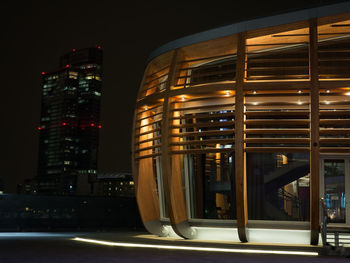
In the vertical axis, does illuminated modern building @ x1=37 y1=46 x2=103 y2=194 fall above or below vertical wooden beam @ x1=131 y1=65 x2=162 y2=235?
above

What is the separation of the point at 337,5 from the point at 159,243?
822 cm

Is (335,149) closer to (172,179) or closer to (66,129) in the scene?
(172,179)

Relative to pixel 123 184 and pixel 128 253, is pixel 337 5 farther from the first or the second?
pixel 123 184

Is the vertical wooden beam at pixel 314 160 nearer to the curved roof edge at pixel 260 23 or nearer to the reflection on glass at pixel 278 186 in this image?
the reflection on glass at pixel 278 186

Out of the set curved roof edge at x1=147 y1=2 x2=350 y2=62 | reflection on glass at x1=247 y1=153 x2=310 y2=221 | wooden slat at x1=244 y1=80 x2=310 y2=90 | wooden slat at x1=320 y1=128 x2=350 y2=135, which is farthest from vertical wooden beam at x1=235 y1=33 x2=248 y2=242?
wooden slat at x1=320 y1=128 x2=350 y2=135

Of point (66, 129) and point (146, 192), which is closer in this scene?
point (146, 192)

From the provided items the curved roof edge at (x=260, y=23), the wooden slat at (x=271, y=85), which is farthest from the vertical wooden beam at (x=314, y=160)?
the curved roof edge at (x=260, y=23)

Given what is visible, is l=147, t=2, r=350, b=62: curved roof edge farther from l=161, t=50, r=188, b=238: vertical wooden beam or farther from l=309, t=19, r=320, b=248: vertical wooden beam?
l=309, t=19, r=320, b=248: vertical wooden beam

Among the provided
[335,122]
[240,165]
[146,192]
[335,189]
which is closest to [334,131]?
[335,122]

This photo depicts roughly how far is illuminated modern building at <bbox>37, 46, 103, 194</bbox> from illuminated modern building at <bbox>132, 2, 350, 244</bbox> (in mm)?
154681

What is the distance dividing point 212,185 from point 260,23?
16.6 feet

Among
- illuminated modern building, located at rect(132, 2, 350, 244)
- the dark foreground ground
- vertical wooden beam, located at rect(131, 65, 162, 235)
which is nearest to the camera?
the dark foreground ground

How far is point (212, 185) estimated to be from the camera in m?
16.0

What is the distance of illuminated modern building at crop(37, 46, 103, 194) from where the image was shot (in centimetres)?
17188
